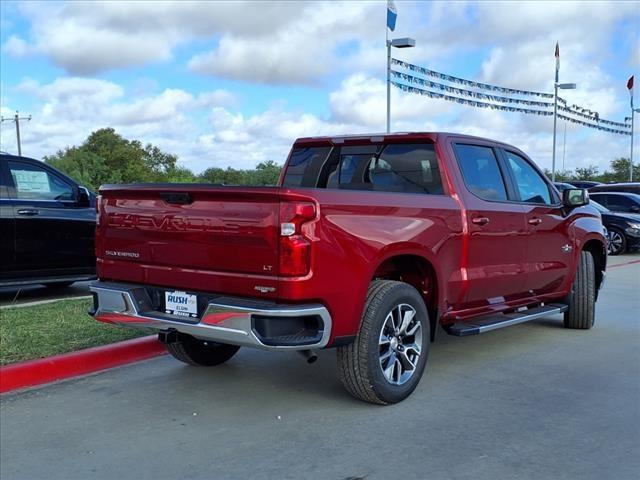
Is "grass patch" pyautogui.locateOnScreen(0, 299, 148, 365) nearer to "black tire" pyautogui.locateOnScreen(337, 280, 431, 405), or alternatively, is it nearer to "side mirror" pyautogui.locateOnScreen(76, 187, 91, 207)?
"side mirror" pyautogui.locateOnScreen(76, 187, 91, 207)

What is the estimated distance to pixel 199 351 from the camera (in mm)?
5457

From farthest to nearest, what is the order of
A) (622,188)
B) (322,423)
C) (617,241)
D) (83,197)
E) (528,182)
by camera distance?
(622,188), (617,241), (83,197), (528,182), (322,423)

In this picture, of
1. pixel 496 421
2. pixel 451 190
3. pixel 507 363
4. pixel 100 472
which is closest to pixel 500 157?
pixel 451 190

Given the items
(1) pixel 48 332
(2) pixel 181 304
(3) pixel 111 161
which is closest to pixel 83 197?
(1) pixel 48 332

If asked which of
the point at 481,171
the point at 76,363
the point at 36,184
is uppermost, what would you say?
the point at 481,171

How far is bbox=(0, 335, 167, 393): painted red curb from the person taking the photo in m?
4.91

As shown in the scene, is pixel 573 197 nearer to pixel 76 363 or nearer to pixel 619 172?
pixel 76 363

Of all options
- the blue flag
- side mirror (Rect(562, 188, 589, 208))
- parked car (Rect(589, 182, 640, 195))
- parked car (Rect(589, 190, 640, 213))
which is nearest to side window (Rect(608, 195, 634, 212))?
parked car (Rect(589, 190, 640, 213))

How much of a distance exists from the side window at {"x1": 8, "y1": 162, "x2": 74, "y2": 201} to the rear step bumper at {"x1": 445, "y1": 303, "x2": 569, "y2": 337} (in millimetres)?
5542

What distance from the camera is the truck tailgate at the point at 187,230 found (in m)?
3.96

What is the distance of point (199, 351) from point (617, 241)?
1410cm

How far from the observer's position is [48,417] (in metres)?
4.36

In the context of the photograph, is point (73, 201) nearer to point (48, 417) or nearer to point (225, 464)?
point (48, 417)

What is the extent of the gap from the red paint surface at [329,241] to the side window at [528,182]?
17.1 inches
